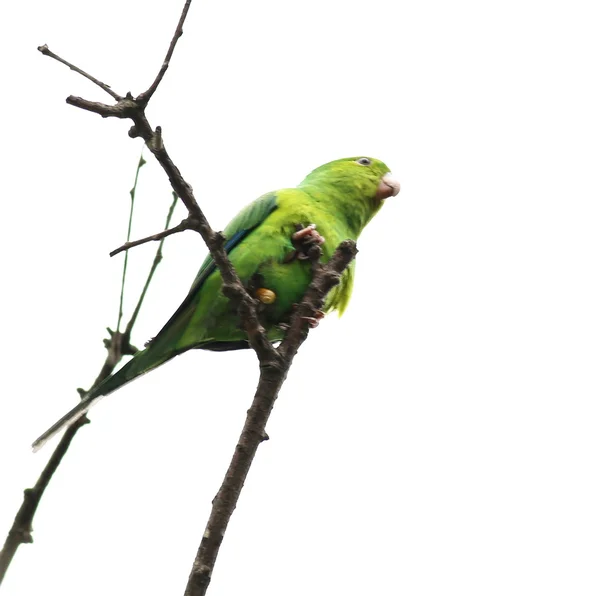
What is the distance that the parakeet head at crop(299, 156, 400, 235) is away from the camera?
5875 mm

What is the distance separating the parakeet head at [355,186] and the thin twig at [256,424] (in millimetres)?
1931

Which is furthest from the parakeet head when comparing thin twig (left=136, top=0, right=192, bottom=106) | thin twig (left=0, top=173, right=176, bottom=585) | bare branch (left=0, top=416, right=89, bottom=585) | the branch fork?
bare branch (left=0, top=416, right=89, bottom=585)

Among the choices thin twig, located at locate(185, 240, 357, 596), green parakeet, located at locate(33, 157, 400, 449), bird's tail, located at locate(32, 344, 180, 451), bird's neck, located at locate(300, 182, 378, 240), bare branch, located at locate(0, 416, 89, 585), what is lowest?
bare branch, located at locate(0, 416, 89, 585)

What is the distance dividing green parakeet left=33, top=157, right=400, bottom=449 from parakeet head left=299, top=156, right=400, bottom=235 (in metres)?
0.02

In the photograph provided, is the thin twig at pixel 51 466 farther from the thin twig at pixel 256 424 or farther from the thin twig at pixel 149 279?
the thin twig at pixel 256 424

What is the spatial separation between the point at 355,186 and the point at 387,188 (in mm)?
264

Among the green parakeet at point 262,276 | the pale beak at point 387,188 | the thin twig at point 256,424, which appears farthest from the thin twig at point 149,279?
the pale beak at point 387,188

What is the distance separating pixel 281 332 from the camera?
543cm

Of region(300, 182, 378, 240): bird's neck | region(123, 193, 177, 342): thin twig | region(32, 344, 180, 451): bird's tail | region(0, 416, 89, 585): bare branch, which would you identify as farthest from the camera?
region(300, 182, 378, 240): bird's neck

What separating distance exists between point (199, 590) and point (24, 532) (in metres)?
0.58

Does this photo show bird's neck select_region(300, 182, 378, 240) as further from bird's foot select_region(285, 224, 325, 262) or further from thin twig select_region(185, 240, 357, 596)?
thin twig select_region(185, 240, 357, 596)

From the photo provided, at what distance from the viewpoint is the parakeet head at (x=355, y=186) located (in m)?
5.88

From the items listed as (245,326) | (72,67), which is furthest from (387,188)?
(72,67)

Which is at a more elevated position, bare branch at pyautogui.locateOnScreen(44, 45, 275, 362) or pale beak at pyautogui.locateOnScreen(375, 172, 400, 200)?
pale beak at pyautogui.locateOnScreen(375, 172, 400, 200)
